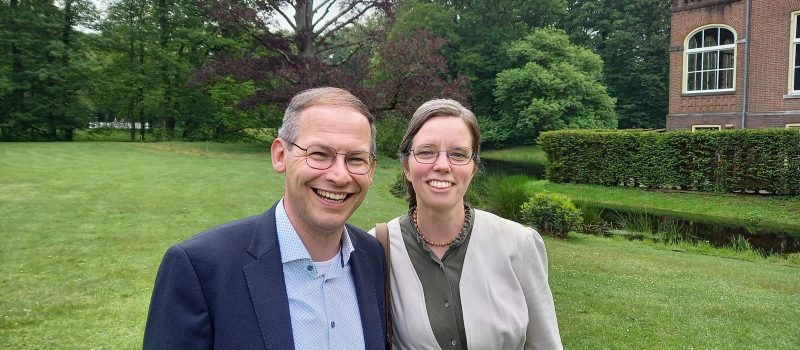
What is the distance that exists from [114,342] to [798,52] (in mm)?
23932

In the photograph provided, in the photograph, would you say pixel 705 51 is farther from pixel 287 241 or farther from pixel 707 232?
pixel 287 241

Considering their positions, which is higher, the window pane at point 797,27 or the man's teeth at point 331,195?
the window pane at point 797,27

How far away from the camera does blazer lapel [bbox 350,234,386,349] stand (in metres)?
1.93

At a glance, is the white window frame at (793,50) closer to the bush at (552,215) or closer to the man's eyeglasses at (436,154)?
the bush at (552,215)

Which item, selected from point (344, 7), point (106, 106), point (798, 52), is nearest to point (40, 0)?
point (106, 106)

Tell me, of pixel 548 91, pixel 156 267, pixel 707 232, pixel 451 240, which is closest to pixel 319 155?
pixel 451 240

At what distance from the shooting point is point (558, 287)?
6965 mm

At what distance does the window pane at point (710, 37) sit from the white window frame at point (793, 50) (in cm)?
254

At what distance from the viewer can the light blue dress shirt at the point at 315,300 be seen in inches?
69.9

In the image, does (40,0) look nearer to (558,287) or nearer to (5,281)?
(5,281)

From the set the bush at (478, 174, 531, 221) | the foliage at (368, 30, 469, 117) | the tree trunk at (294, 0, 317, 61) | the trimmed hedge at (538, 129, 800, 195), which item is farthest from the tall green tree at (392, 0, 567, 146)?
the bush at (478, 174, 531, 221)

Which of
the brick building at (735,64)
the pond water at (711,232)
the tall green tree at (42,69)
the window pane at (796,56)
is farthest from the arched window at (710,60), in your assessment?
the tall green tree at (42,69)

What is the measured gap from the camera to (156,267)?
6855mm

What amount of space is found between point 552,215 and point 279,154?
386 inches
